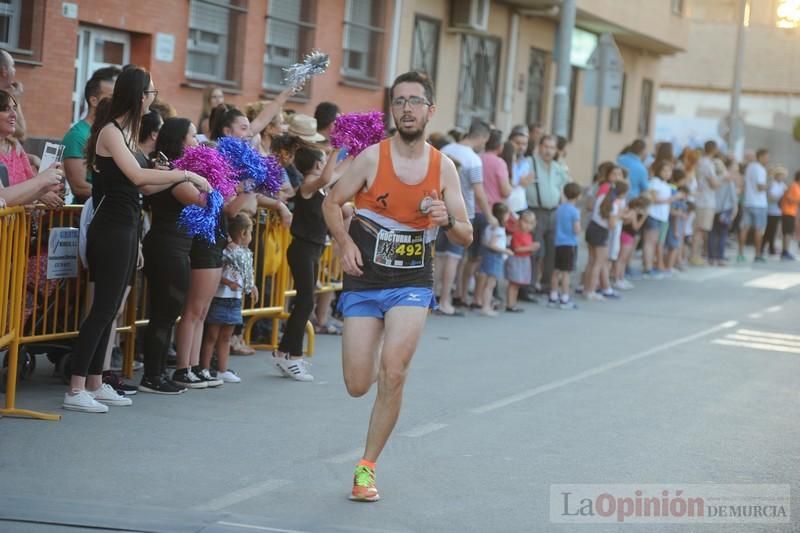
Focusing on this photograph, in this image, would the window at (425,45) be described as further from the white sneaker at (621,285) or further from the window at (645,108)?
the window at (645,108)

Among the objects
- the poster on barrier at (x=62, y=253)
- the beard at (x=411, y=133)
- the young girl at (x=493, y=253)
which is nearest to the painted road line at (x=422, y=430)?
the beard at (x=411, y=133)

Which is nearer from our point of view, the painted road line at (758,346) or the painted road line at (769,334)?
the painted road line at (758,346)

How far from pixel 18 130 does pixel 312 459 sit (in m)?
4.02

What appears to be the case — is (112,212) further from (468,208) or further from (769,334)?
(769,334)

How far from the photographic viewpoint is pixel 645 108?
37.7 meters

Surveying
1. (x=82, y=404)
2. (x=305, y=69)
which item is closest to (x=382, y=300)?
(x=82, y=404)

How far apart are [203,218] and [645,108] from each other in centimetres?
2994

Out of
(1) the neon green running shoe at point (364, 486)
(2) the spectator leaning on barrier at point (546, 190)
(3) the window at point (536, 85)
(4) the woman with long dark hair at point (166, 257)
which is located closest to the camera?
(1) the neon green running shoe at point (364, 486)

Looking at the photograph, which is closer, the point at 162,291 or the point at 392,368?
the point at 392,368

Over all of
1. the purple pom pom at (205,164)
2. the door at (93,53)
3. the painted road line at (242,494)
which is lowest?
the painted road line at (242,494)

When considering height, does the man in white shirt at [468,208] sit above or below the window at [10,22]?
below

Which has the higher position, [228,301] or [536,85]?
[536,85]

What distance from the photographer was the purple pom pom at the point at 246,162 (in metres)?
9.68

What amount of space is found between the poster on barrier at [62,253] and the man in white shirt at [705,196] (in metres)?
16.9
